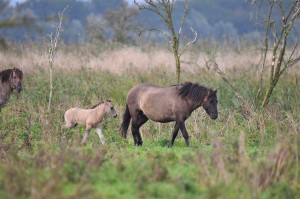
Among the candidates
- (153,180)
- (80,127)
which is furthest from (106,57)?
(153,180)

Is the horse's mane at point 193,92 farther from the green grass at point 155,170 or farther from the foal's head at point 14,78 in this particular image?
the foal's head at point 14,78

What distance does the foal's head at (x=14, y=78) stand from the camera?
49.1 feet

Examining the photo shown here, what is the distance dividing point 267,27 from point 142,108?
13.0 ft

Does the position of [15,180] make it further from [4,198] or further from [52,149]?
[52,149]

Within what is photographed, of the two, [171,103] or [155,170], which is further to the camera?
[171,103]

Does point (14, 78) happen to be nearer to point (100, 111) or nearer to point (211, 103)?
point (100, 111)

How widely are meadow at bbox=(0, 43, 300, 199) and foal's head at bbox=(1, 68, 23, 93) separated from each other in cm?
89

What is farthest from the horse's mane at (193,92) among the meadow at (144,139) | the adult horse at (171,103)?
the meadow at (144,139)

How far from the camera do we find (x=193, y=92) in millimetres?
12797

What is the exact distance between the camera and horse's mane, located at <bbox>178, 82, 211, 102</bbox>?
12805mm

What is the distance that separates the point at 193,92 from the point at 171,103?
53cm

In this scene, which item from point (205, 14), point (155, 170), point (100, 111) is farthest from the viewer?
point (205, 14)

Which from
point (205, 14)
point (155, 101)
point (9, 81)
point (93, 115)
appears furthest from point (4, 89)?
point (205, 14)

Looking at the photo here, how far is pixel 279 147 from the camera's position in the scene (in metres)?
8.62
